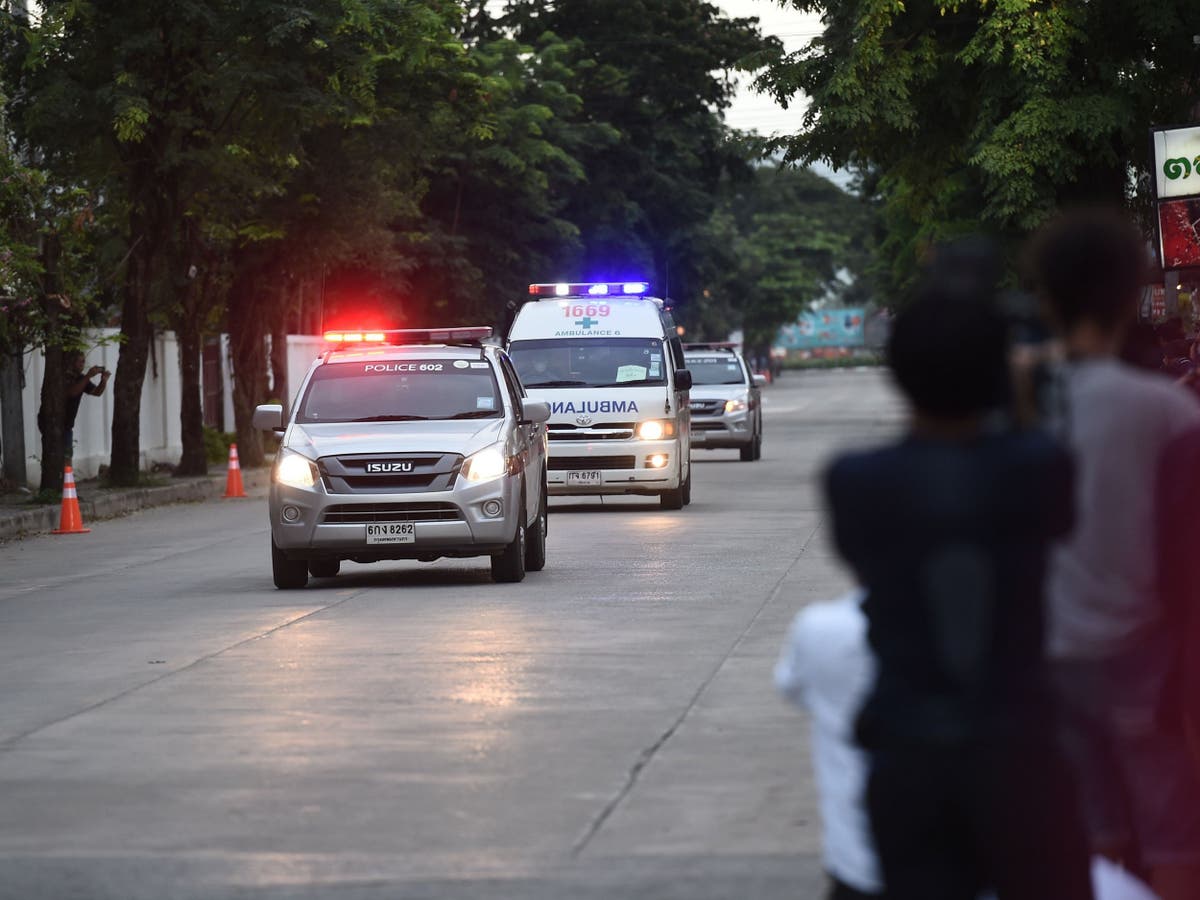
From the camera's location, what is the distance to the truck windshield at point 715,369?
126 ft

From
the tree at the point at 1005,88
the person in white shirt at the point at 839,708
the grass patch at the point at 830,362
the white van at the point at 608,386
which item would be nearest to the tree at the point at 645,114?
the tree at the point at 1005,88

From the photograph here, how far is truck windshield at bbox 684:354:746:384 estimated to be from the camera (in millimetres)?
38531

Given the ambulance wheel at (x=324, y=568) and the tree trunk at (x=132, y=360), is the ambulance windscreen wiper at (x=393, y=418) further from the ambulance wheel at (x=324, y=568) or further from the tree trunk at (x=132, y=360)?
the tree trunk at (x=132, y=360)

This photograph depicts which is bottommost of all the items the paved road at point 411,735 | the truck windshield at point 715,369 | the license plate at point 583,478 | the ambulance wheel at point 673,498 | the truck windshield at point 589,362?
the ambulance wheel at point 673,498

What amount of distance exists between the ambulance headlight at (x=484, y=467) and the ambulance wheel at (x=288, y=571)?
1424 mm

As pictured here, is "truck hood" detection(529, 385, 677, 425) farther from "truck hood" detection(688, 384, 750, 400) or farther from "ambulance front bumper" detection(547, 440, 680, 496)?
"truck hood" detection(688, 384, 750, 400)

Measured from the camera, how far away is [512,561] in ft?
55.0

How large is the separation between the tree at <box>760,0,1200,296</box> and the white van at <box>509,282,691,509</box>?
6.01 meters

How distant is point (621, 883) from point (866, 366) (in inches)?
7055

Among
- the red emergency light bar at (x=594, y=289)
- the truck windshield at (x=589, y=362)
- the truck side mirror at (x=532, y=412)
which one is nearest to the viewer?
the truck side mirror at (x=532, y=412)

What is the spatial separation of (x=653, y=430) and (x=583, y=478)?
3.10ft

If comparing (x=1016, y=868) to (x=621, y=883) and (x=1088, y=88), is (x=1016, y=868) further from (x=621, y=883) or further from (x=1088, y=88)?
(x=1088, y=88)

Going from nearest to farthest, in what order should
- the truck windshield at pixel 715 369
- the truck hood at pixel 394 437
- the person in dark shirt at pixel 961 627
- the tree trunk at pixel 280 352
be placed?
the person in dark shirt at pixel 961 627 → the truck hood at pixel 394 437 → the truck windshield at pixel 715 369 → the tree trunk at pixel 280 352

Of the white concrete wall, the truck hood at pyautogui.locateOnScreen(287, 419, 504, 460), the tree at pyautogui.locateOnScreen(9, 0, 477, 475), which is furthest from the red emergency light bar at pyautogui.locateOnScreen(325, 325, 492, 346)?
the tree at pyautogui.locateOnScreen(9, 0, 477, 475)
